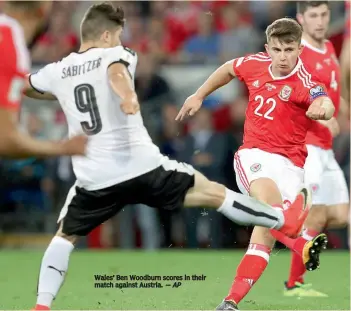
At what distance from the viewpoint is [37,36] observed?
6.06 meters

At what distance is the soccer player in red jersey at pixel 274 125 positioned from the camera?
25.2 ft

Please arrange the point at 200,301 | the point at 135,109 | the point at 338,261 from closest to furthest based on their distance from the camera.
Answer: the point at 135,109
the point at 200,301
the point at 338,261

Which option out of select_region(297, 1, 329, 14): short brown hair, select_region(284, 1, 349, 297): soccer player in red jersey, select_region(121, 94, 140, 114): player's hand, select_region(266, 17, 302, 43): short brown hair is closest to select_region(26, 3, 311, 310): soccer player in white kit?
select_region(121, 94, 140, 114): player's hand

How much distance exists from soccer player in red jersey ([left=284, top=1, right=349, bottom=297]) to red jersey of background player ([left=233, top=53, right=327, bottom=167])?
126cm

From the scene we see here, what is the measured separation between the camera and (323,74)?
934cm

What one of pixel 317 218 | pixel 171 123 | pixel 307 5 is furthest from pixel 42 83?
pixel 171 123

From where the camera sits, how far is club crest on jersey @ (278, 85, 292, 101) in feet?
25.8

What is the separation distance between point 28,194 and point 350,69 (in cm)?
564

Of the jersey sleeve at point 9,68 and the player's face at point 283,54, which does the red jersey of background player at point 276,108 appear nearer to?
the player's face at point 283,54

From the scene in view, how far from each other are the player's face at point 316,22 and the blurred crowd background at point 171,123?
349 cm

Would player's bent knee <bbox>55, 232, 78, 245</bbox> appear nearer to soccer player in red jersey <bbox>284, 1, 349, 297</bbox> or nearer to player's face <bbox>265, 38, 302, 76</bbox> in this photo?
player's face <bbox>265, 38, 302, 76</bbox>

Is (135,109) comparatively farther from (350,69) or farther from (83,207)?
(350,69)

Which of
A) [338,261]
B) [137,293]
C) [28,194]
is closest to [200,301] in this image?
[137,293]

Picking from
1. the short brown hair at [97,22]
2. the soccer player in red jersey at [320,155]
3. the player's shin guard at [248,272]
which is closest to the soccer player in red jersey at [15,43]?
the short brown hair at [97,22]
